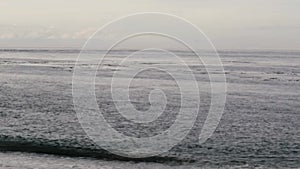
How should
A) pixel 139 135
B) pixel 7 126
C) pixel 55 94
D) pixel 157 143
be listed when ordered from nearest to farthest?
pixel 157 143
pixel 139 135
pixel 7 126
pixel 55 94

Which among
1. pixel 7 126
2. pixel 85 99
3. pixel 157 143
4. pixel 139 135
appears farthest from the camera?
pixel 85 99

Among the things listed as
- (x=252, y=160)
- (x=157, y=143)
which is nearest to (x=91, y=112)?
(x=157, y=143)

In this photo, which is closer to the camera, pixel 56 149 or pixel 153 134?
pixel 56 149

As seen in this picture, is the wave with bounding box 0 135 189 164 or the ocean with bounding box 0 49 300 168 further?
the wave with bounding box 0 135 189 164

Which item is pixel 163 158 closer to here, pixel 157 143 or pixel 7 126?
pixel 157 143

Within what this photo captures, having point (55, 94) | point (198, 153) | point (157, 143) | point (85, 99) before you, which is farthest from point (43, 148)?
point (55, 94)

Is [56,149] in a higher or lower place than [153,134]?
lower

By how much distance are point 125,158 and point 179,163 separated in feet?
6.20

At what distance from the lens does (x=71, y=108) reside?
27016 mm

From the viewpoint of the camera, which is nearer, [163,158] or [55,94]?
[163,158]

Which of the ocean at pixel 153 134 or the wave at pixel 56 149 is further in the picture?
the wave at pixel 56 149

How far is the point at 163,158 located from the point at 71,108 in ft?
39.6

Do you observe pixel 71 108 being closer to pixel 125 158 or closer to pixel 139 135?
pixel 139 135

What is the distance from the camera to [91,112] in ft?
83.7
